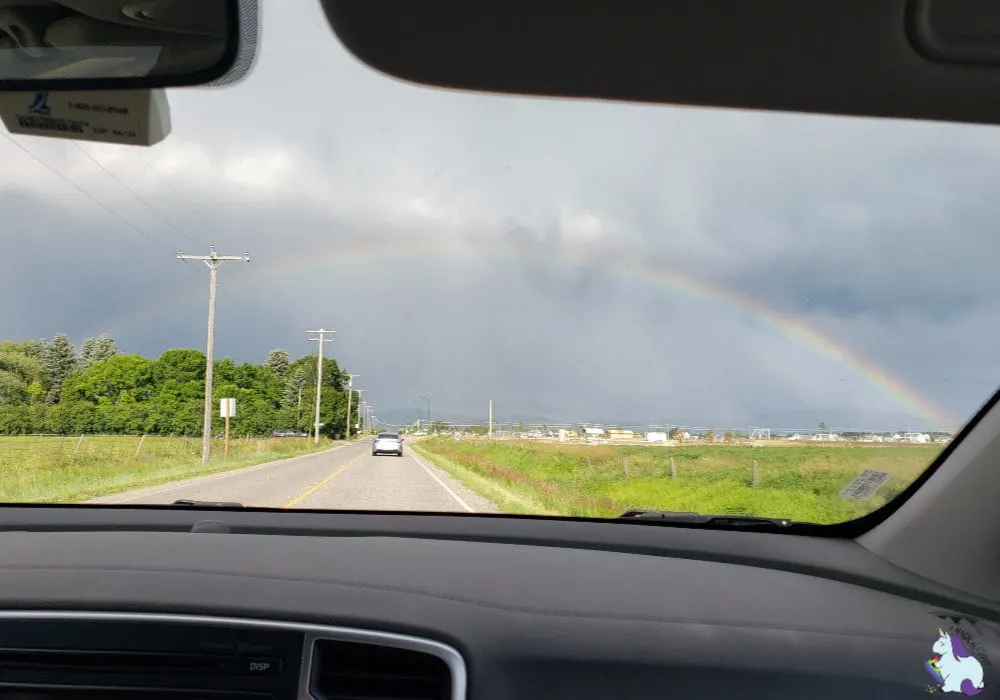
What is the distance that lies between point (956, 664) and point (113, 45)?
Answer: 2984mm

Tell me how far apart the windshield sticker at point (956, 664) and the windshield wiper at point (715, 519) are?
0.78 meters

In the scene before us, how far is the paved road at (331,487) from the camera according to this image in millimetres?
3512

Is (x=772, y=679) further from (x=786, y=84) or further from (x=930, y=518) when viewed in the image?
(x=786, y=84)

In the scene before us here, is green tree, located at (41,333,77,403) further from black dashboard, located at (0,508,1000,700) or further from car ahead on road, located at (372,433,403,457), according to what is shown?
car ahead on road, located at (372,433,403,457)

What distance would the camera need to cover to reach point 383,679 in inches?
85.1

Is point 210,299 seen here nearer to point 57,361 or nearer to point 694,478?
point 57,361

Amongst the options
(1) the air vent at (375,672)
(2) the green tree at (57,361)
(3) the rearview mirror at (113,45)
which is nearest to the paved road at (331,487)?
(2) the green tree at (57,361)

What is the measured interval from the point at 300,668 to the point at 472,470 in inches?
84.5

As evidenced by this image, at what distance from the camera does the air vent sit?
214cm

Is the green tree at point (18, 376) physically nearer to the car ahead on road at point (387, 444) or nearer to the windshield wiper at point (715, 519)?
the car ahead on road at point (387, 444)

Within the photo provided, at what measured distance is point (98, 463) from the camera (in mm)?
3713

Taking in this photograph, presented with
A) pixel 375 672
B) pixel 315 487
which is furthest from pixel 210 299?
pixel 375 672

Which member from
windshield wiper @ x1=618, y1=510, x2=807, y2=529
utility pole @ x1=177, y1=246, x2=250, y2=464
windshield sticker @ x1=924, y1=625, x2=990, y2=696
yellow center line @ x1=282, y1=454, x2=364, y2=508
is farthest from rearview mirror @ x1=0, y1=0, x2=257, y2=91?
windshield sticker @ x1=924, y1=625, x2=990, y2=696

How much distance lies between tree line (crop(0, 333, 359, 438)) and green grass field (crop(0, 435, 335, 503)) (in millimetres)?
65
